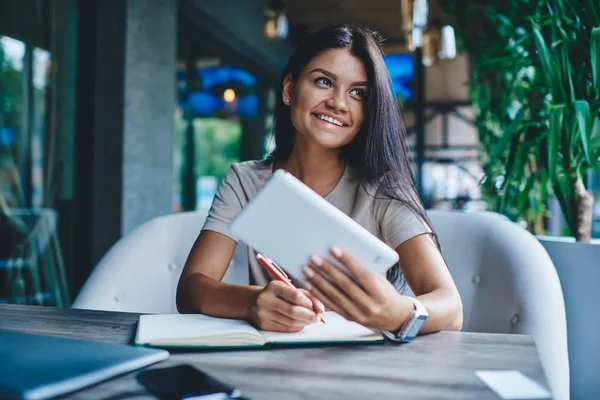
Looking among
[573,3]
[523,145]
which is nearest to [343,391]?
[523,145]

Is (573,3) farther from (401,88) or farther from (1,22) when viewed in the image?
(401,88)

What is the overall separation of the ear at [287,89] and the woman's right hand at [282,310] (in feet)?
2.54

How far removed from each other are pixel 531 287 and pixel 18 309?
1156 mm

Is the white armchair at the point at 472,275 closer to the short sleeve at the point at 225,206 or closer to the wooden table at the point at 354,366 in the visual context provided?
the short sleeve at the point at 225,206

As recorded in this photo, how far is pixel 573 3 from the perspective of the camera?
5.96 feet

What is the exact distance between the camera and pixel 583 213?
74.1 inches

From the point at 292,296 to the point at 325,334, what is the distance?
0.08m

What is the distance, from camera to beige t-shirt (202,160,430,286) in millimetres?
1366

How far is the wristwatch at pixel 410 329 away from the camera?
90 centimetres

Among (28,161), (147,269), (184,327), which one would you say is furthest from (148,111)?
(184,327)

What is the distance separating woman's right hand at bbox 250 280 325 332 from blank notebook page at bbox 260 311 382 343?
0.01 metres

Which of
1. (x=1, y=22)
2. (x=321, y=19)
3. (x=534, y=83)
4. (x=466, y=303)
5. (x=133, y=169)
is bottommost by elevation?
(x=466, y=303)

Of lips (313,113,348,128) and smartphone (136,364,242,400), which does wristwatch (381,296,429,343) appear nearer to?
smartphone (136,364,242,400)

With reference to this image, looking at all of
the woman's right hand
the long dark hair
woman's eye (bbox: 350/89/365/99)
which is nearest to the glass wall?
the long dark hair
